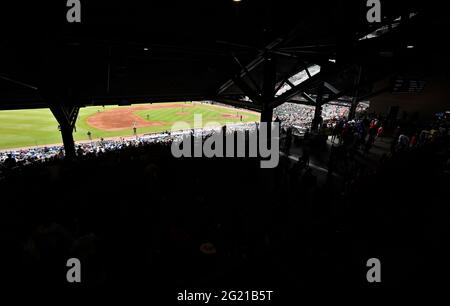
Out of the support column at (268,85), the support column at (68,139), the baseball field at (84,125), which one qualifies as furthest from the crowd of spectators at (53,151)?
the support column at (268,85)

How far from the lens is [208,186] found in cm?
732

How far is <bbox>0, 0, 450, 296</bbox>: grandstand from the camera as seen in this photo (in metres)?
3.43

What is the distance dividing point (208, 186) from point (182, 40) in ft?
13.7

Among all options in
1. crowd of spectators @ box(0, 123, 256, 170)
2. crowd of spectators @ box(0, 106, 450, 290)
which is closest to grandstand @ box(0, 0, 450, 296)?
crowd of spectators @ box(0, 106, 450, 290)

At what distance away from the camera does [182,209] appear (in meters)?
5.81

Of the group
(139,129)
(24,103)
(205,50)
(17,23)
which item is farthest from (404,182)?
(139,129)

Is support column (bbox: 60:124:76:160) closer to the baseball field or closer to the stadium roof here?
the stadium roof

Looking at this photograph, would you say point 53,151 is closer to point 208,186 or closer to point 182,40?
point 208,186

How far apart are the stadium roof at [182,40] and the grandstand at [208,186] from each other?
0.03 meters

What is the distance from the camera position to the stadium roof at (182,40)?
4.26 meters

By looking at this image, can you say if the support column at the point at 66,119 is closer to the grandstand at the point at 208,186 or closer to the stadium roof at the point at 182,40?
the grandstand at the point at 208,186

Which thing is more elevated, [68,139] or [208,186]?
[68,139]

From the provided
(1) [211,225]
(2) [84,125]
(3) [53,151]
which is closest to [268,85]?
(1) [211,225]

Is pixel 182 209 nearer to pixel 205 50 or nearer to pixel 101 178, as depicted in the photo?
pixel 101 178
